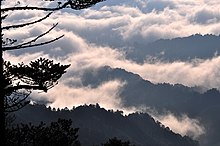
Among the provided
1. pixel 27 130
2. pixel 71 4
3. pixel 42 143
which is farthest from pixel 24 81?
pixel 27 130

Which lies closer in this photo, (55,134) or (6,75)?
(6,75)

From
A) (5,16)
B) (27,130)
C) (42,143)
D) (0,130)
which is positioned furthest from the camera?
(27,130)

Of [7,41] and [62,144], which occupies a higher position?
[7,41]

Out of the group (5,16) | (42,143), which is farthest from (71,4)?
(42,143)

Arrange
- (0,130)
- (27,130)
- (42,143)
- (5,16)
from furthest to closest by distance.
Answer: (27,130), (42,143), (5,16), (0,130)

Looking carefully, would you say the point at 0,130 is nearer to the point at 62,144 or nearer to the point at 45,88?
the point at 45,88

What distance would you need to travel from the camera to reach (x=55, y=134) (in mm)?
29156

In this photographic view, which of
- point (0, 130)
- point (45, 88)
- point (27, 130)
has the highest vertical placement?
point (45, 88)

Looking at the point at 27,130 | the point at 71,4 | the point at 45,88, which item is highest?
the point at 71,4

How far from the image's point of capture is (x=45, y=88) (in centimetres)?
1667

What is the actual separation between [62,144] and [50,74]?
1218 cm

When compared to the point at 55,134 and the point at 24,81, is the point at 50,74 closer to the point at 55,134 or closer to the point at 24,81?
the point at 24,81

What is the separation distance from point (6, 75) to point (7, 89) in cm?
104

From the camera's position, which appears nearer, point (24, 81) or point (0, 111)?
point (0, 111)
